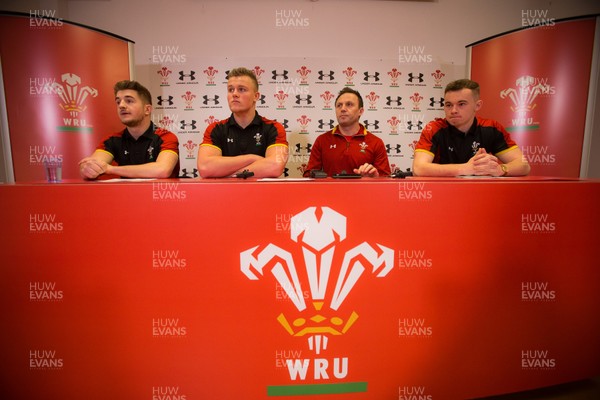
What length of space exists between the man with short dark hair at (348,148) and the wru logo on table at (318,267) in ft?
4.82

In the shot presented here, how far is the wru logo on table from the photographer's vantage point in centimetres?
102

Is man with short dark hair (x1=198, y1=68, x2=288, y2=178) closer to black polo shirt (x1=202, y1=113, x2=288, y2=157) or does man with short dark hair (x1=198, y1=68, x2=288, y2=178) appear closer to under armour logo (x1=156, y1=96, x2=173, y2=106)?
black polo shirt (x1=202, y1=113, x2=288, y2=157)

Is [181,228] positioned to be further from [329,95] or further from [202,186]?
[329,95]

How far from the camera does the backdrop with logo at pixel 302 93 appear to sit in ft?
10.8

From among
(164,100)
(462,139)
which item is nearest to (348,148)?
(462,139)

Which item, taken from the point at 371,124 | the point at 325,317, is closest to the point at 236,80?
the point at 325,317

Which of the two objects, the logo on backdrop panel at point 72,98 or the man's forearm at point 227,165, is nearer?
the man's forearm at point 227,165

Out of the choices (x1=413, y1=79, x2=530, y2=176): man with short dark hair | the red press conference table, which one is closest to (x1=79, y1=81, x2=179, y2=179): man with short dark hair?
the red press conference table

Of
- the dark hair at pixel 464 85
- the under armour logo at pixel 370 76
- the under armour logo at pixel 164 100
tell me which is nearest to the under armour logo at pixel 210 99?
the under armour logo at pixel 164 100

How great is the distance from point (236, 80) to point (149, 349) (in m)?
1.60

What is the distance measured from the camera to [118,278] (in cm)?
101

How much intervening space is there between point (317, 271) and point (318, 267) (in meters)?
0.02

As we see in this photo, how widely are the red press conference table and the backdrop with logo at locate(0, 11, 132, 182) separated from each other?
196 cm

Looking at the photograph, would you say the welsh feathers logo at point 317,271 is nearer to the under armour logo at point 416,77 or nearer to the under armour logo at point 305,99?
the under armour logo at point 305,99
